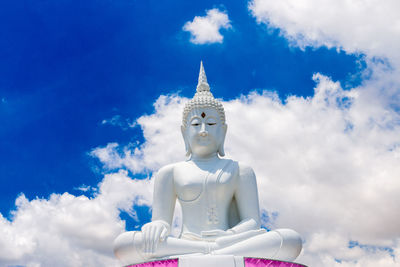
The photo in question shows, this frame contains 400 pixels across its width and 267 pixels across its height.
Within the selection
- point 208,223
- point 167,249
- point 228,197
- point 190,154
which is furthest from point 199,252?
point 190,154

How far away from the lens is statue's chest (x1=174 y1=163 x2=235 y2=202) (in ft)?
26.2

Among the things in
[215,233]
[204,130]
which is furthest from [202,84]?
[215,233]

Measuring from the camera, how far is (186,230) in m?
7.89

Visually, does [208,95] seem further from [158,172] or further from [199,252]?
[199,252]

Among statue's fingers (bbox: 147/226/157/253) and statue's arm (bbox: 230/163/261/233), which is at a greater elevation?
statue's arm (bbox: 230/163/261/233)

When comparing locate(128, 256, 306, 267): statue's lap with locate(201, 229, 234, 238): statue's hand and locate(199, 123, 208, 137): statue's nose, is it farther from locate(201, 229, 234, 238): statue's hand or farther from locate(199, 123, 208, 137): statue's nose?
locate(199, 123, 208, 137): statue's nose

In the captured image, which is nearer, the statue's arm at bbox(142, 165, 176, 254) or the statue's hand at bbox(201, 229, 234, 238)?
the statue's hand at bbox(201, 229, 234, 238)

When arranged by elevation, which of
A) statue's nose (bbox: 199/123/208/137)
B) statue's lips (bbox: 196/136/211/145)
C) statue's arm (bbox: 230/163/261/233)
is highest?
statue's nose (bbox: 199/123/208/137)

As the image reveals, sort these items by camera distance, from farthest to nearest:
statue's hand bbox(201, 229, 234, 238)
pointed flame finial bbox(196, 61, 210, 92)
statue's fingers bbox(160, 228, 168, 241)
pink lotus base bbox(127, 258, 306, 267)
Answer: pointed flame finial bbox(196, 61, 210, 92) → statue's hand bbox(201, 229, 234, 238) → statue's fingers bbox(160, 228, 168, 241) → pink lotus base bbox(127, 258, 306, 267)

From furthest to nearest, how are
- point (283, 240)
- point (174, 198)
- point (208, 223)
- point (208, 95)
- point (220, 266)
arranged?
point (208, 95), point (174, 198), point (208, 223), point (283, 240), point (220, 266)

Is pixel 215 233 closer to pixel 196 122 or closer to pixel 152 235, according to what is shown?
pixel 152 235

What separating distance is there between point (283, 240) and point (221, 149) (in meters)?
2.59

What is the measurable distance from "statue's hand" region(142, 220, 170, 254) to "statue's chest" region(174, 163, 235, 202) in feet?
3.46

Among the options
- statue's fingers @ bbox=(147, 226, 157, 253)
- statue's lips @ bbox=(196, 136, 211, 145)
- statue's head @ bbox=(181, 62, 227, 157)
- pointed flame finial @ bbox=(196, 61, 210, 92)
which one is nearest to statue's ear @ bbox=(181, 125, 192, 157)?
statue's head @ bbox=(181, 62, 227, 157)
